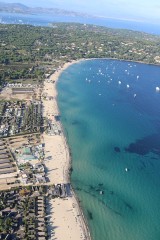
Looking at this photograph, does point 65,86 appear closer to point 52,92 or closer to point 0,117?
point 52,92

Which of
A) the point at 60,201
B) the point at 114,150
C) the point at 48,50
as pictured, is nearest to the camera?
the point at 60,201

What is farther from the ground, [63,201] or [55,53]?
[55,53]

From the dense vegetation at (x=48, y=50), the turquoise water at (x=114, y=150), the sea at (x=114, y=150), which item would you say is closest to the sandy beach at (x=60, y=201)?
the sea at (x=114, y=150)

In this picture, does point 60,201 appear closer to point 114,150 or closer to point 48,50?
point 114,150

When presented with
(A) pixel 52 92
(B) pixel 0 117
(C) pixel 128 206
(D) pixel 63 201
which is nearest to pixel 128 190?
(C) pixel 128 206

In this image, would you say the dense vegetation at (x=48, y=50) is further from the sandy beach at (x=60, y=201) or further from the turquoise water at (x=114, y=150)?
the sandy beach at (x=60, y=201)

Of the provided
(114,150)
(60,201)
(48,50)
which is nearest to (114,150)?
(114,150)

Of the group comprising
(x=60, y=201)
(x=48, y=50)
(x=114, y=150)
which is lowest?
(x=60, y=201)
